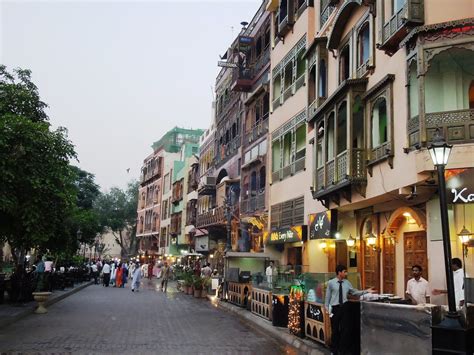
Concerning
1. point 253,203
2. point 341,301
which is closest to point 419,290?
point 341,301

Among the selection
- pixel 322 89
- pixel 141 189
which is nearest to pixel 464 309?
pixel 322 89

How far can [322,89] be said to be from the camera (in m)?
21.2

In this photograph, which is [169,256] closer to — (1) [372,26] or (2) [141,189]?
(2) [141,189]

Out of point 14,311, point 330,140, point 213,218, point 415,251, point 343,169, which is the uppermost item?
point 330,140

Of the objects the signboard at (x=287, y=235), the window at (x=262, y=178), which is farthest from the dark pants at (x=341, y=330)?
→ the window at (x=262, y=178)

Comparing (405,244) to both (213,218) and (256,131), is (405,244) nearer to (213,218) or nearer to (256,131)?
(256,131)

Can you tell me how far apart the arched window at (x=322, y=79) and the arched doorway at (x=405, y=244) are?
647 cm

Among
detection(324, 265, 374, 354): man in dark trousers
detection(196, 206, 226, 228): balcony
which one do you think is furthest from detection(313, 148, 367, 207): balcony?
detection(196, 206, 226, 228): balcony

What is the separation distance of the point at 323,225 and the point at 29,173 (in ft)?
33.5

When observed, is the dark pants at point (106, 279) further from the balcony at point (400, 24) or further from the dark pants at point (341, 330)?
the dark pants at point (341, 330)

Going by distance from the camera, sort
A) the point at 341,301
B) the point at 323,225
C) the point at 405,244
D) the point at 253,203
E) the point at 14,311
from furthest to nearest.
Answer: the point at 253,203, the point at 323,225, the point at 14,311, the point at 405,244, the point at 341,301

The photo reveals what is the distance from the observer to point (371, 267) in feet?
60.0

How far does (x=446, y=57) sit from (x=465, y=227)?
4.10 m

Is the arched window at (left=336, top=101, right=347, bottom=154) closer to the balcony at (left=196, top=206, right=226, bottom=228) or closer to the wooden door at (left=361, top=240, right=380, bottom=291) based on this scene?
the wooden door at (left=361, top=240, right=380, bottom=291)
